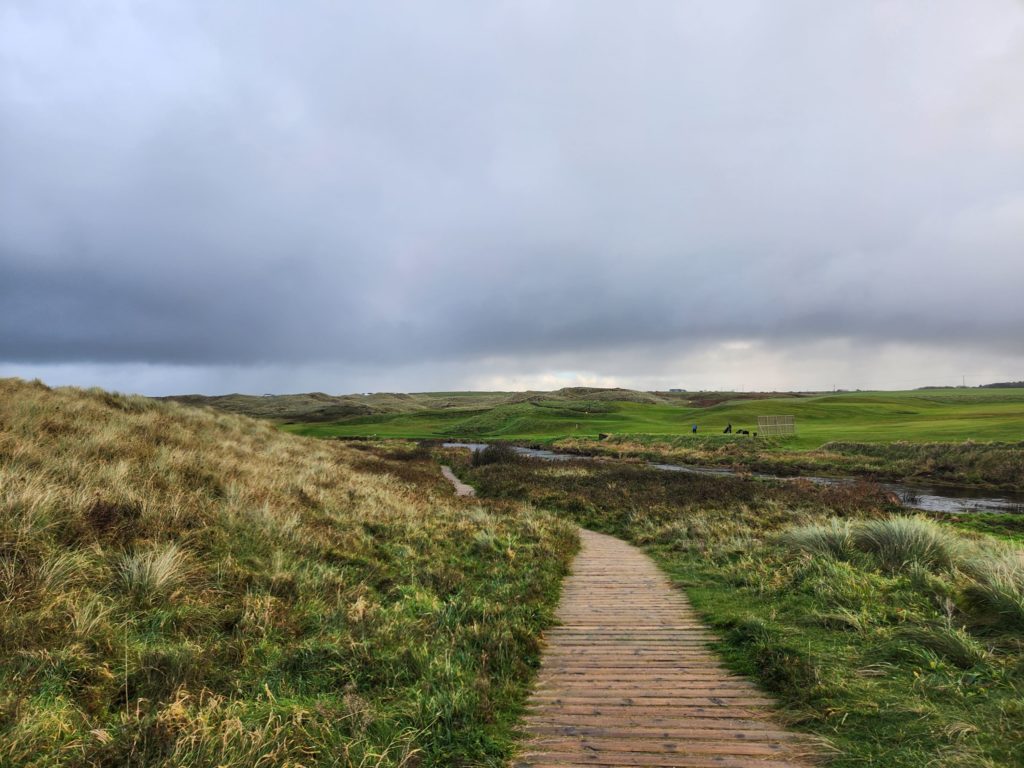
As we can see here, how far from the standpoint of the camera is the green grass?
129 feet

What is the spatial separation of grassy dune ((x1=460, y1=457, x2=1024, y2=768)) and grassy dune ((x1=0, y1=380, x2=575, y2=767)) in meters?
2.97

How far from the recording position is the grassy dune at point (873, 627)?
13.6 ft

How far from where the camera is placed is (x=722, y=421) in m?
66.9

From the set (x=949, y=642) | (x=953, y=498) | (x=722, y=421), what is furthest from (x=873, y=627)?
(x=722, y=421)

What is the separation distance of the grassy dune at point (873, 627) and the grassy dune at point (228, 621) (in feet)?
9.75

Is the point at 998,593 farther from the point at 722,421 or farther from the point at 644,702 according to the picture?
the point at 722,421

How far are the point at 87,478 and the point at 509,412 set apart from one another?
3285 inches

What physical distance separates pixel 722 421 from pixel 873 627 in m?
65.2

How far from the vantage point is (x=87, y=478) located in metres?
8.17

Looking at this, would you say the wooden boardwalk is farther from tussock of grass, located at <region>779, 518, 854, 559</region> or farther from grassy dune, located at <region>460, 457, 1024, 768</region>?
tussock of grass, located at <region>779, 518, 854, 559</region>

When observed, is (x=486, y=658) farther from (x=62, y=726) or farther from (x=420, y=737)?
(x=62, y=726)

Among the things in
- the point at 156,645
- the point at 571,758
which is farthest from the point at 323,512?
the point at 571,758

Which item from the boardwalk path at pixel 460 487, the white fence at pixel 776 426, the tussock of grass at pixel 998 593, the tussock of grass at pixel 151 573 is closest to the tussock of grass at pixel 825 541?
the tussock of grass at pixel 998 593

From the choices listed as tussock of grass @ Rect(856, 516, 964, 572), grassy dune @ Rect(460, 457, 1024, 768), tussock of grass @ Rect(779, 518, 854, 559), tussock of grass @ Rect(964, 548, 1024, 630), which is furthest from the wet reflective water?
tussock of grass @ Rect(964, 548, 1024, 630)
